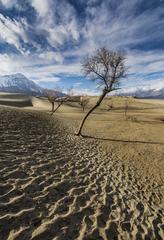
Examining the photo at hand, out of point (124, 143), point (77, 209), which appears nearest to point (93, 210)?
point (77, 209)

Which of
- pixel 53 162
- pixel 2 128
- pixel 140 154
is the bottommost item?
pixel 140 154

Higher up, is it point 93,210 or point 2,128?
point 2,128

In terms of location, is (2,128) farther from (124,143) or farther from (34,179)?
(124,143)

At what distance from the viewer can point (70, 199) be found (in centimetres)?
848

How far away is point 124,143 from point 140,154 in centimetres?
425

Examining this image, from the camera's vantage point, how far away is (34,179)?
9367 mm

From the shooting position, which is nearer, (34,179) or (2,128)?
(34,179)

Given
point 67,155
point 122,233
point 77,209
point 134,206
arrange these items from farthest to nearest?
point 67,155, point 134,206, point 77,209, point 122,233

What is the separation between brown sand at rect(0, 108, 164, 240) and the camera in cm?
657

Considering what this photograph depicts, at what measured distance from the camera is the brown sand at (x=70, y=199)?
21.5 feet

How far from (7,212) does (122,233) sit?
398 centimetres

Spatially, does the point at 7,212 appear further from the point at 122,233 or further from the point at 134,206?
the point at 134,206

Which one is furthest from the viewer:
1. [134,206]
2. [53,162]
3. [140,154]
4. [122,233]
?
[140,154]

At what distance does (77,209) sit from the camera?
788 centimetres
